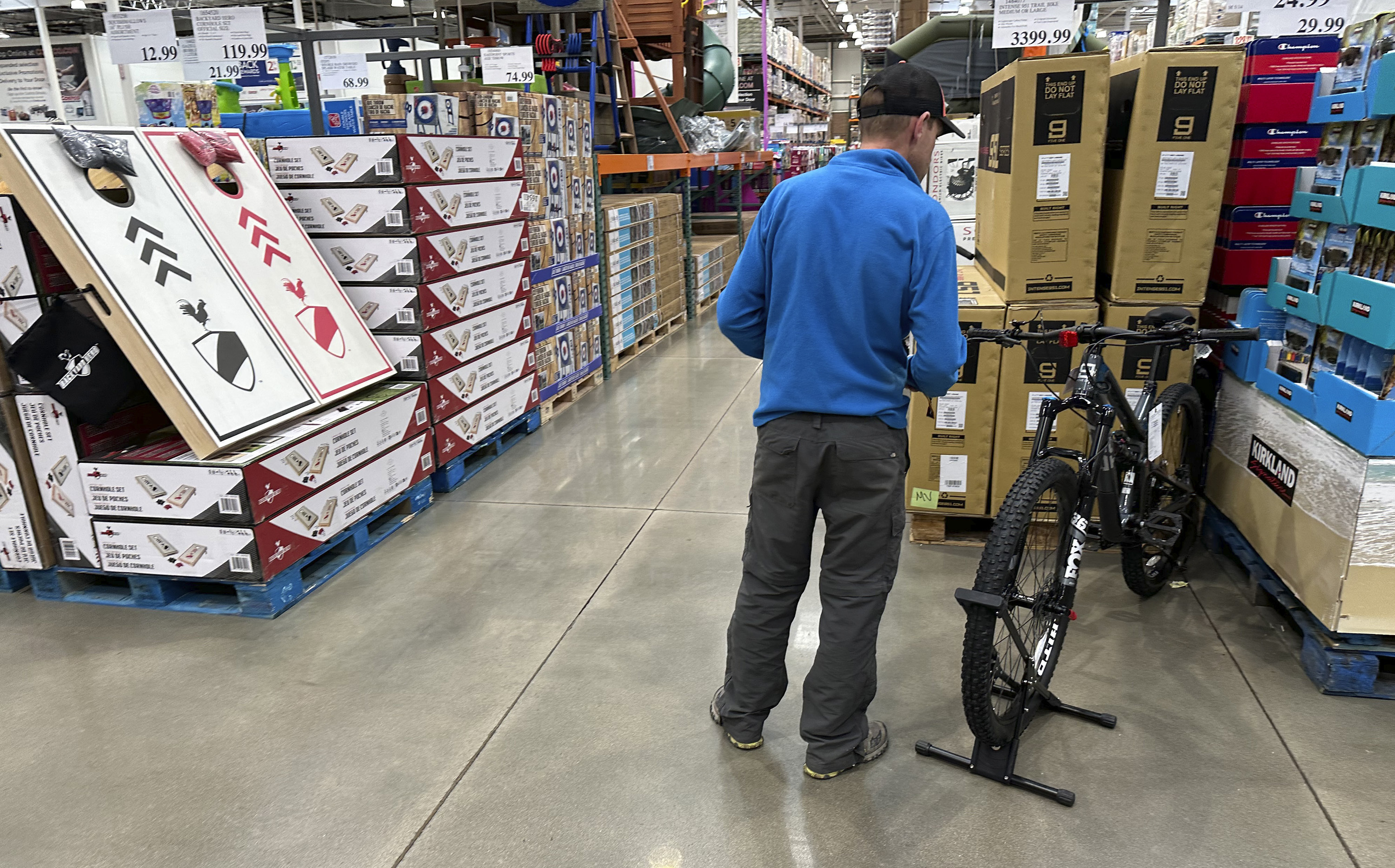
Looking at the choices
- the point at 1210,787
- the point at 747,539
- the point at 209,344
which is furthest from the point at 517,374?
the point at 1210,787

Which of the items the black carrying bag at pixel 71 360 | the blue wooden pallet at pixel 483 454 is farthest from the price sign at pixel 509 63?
the black carrying bag at pixel 71 360

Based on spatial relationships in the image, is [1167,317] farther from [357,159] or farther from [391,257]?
[357,159]

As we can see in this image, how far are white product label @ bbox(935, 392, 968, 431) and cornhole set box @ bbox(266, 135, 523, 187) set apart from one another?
2894mm

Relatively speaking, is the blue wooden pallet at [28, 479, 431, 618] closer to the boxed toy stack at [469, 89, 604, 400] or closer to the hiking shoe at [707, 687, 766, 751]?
the hiking shoe at [707, 687, 766, 751]

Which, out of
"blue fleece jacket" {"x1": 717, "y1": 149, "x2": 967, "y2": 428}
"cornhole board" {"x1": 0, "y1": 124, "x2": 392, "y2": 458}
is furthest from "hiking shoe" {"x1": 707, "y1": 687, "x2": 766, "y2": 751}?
"cornhole board" {"x1": 0, "y1": 124, "x2": 392, "y2": 458}

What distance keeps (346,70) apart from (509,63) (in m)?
1.99

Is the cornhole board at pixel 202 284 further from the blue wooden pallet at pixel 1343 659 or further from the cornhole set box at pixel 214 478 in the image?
the blue wooden pallet at pixel 1343 659

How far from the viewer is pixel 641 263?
8.48 meters

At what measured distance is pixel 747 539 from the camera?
2645 mm

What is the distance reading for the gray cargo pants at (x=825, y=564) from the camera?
2.39m

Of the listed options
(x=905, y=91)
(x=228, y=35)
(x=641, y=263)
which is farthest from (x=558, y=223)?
(x=905, y=91)

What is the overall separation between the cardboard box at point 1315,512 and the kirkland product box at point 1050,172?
0.92 m

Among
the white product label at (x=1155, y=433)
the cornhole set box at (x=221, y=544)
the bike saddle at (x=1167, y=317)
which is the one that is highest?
the bike saddle at (x=1167, y=317)

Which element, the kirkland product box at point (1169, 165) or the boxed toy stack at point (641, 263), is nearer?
the kirkland product box at point (1169, 165)
